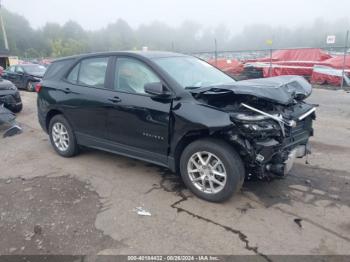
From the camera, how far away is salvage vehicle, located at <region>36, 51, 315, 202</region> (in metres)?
3.62

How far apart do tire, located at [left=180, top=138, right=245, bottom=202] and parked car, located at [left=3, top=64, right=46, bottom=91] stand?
558 inches

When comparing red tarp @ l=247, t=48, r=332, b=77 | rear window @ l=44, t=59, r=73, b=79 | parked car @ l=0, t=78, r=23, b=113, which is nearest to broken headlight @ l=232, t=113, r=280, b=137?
rear window @ l=44, t=59, r=73, b=79

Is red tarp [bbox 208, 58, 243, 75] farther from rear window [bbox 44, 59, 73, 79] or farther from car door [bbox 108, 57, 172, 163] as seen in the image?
car door [bbox 108, 57, 172, 163]

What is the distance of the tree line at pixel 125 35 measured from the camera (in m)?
63.6

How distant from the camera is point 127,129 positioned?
15.0ft

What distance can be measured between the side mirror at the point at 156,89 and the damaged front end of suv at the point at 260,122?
0.37 meters

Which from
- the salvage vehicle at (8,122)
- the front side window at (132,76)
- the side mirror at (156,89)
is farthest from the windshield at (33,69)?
the side mirror at (156,89)

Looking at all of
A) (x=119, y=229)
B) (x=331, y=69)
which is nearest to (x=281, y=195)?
(x=119, y=229)

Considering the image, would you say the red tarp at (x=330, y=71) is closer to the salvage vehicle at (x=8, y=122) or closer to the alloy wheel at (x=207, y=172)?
the salvage vehicle at (x=8, y=122)

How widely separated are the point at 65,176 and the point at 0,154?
201 cm

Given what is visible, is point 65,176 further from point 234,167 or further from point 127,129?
point 234,167

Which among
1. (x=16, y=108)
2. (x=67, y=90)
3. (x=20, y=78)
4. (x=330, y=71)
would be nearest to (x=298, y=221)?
(x=67, y=90)

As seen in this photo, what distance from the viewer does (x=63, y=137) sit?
5.66 m

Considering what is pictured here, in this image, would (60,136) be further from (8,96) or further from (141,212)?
(8,96)
